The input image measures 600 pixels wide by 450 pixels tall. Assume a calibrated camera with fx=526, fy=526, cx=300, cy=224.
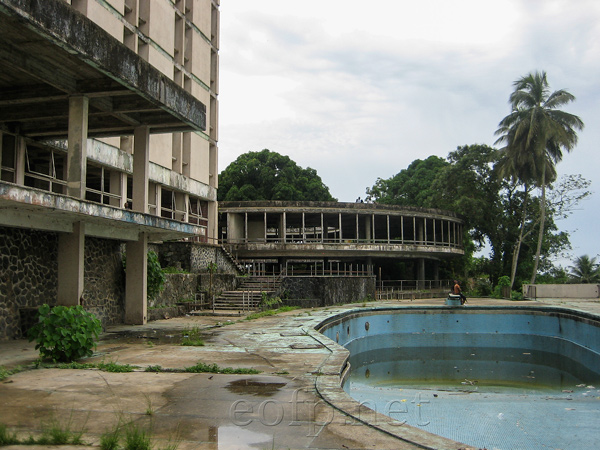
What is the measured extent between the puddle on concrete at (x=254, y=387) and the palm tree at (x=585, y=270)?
45185mm

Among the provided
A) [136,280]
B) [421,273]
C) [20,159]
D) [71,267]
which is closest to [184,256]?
[136,280]

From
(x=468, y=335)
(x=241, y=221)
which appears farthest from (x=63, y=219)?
(x=241, y=221)

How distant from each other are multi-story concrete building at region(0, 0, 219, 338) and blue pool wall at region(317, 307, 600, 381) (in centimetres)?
777

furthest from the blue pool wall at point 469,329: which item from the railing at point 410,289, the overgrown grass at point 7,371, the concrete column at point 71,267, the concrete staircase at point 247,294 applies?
the overgrown grass at point 7,371

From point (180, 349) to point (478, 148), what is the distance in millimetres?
38316

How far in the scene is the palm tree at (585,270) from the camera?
45.0 meters

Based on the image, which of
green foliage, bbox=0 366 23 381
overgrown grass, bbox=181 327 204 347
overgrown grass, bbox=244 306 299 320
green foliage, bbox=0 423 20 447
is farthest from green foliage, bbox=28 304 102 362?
overgrown grass, bbox=244 306 299 320

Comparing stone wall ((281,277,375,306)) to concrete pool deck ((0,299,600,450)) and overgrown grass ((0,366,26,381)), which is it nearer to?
concrete pool deck ((0,299,600,450))

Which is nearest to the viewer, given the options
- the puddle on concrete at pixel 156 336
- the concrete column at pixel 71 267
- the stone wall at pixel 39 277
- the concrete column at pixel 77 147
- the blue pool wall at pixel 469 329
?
the concrete column at pixel 77 147

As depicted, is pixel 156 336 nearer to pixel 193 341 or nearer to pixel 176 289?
pixel 193 341

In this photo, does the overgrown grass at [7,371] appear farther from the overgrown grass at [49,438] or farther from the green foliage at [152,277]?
the green foliage at [152,277]

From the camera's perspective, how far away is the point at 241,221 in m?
34.3

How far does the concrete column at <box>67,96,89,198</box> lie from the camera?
11.3 meters

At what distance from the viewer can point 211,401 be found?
6285 millimetres
